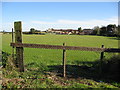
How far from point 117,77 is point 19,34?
15.2 ft

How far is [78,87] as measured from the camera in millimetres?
4828

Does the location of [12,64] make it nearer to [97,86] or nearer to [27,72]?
[27,72]

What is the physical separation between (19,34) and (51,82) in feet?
9.22

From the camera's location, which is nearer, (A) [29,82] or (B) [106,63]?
(A) [29,82]

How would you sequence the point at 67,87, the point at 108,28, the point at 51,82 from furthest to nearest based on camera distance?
the point at 108,28 < the point at 51,82 < the point at 67,87

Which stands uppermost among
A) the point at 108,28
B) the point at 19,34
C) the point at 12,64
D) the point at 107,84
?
the point at 108,28

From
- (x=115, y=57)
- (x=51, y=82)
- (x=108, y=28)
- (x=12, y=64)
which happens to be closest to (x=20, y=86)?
(x=51, y=82)

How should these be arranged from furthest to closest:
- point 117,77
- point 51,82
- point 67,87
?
point 117,77 < point 51,82 < point 67,87

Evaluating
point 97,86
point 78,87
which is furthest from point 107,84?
point 78,87

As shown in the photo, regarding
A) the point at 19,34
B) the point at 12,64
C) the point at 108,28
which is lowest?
the point at 12,64

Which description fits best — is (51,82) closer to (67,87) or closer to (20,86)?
(67,87)

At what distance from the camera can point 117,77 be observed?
5742mm

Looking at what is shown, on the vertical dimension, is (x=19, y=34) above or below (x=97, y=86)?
above

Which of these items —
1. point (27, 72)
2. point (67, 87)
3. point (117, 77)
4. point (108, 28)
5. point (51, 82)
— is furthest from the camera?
point (108, 28)
